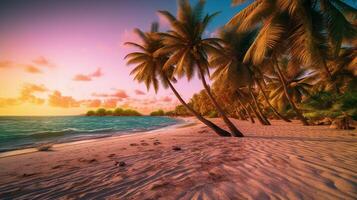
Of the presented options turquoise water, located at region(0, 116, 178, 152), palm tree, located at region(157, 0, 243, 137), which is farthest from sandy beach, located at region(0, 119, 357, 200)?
turquoise water, located at region(0, 116, 178, 152)

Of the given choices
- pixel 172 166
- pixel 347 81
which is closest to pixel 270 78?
pixel 347 81

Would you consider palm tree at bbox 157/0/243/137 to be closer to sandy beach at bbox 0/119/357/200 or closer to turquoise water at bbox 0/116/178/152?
sandy beach at bbox 0/119/357/200

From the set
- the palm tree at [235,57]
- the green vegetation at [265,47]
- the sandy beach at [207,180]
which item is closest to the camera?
the sandy beach at [207,180]

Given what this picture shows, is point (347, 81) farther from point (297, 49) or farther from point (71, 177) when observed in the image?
point (71, 177)

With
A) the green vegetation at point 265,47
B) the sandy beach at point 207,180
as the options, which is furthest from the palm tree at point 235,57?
the sandy beach at point 207,180

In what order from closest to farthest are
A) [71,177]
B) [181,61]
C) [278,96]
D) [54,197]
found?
Answer: 1. [54,197]
2. [71,177]
3. [181,61]
4. [278,96]

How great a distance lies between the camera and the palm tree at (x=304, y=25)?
6.10 m

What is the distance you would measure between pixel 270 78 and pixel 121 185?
951 inches

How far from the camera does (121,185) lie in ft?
9.75

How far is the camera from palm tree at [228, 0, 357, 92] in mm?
6096

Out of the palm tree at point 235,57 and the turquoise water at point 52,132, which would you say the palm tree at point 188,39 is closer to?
the palm tree at point 235,57

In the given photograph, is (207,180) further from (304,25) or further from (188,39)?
(188,39)

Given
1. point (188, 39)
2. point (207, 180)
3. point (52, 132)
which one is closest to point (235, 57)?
point (188, 39)

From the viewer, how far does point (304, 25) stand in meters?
7.08
